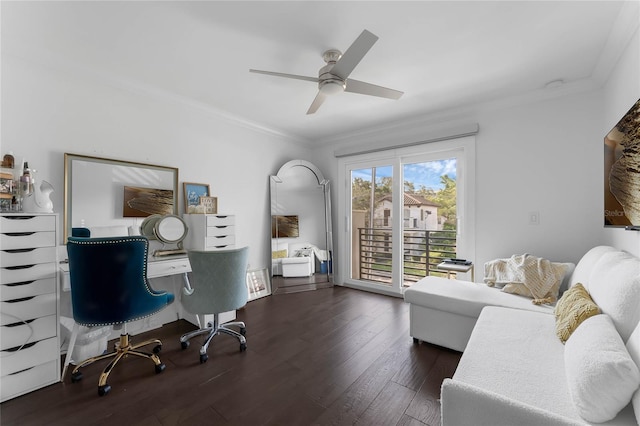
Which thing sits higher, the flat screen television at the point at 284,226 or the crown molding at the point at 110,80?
the crown molding at the point at 110,80

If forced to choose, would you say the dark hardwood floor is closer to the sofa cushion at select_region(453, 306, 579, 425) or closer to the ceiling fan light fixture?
the sofa cushion at select_region(453, 306, 579, 425)

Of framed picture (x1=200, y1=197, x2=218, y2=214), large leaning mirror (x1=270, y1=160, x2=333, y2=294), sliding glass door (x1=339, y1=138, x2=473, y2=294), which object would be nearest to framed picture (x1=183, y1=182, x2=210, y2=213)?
framed picture (x1=200, y1=197, x2=218, y2=214)

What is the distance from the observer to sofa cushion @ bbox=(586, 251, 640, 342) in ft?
3.82

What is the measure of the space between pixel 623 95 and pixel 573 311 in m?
1.69

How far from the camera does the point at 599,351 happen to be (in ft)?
3.18

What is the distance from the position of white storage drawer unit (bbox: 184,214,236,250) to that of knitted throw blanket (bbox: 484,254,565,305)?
9.11 feet

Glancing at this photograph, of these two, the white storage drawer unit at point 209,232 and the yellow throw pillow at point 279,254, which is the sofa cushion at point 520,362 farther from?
the yellow throw pillow at point 279,254

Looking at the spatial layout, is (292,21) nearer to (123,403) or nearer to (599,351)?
(599,351)

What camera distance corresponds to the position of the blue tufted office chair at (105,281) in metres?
1.70

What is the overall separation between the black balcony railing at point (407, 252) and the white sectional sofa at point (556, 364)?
1452 millimetres

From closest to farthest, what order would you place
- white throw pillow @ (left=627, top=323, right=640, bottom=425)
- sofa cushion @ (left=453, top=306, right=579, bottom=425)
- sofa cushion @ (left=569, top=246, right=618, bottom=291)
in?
1. white throw pillow @ (left=627, top=323, right=640, bottom=425)
2. sofa cushion @ (left=453, top=306, right=579, bottom=425)
3. sofa cushion @ (left=569, top=246, right=618, bottom=291)

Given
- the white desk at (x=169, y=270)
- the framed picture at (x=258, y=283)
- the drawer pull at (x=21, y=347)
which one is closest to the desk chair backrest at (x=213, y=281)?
the white desk at (x=169, y=270)

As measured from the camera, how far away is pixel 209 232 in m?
2.86

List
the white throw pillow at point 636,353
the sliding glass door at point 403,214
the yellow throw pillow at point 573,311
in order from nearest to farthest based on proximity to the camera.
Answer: the white throw pillow at point 636,353 < the yellow throw pillow at point 573,311 < the sliding glass door at point 403,214
